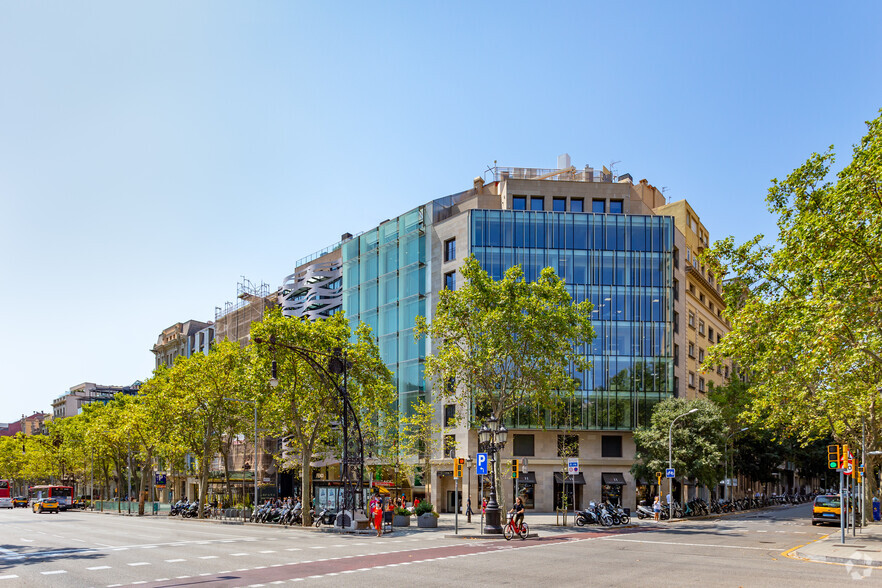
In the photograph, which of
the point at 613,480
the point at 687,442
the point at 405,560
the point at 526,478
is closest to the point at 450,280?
the point at 526,478

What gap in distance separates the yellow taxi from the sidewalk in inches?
439

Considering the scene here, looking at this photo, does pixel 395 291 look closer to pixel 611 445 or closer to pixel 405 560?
pixel 611 445

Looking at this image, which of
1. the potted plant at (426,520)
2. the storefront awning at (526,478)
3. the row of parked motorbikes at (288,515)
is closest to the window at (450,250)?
the storefront awning at (526,478)

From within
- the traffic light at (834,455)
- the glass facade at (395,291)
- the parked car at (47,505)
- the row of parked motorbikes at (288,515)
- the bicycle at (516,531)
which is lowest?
the parked car at (47,505)

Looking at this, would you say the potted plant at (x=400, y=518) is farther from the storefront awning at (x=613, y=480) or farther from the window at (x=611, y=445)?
the window at (x=611, y=445)

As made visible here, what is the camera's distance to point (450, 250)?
2591 inches

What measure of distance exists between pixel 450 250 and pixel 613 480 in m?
23.2

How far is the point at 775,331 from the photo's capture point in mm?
24453

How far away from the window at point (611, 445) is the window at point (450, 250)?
19.5 m

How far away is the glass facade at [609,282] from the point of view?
61969 millimetres

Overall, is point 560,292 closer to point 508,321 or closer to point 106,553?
point 508,321

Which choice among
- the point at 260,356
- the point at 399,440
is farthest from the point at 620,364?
the point at 260,356

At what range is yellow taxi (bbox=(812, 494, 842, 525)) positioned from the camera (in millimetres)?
41781

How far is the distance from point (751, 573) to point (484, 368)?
22.5m
